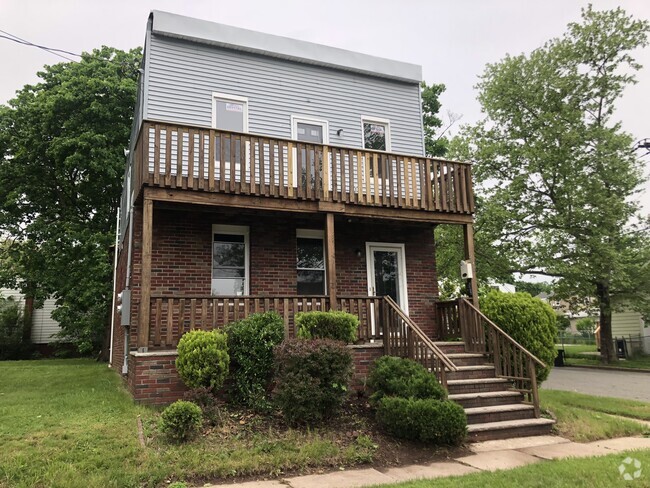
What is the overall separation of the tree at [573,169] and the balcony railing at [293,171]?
10825mm

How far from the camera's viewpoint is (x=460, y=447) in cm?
611

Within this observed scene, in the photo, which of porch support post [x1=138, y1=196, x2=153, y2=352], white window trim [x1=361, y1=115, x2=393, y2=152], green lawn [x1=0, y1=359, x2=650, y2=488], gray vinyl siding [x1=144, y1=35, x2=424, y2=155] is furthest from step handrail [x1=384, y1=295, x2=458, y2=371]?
gray vinyl siding [x1=144, y1=35, x2=424, y2=155]

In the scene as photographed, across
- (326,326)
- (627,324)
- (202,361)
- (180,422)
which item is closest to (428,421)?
(326,326)

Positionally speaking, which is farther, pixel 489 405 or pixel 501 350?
pixel 501 350

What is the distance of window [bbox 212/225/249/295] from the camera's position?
31.6 feet

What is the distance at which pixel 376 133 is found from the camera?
12125mm

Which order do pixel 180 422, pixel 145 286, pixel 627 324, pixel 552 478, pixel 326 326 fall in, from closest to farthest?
pixel 552 478 → pixel 180 422 → pixel 145 286 → pixel 326 326 → pixel 627 324

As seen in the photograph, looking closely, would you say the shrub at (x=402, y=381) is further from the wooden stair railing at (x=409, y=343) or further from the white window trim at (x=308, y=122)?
the white window trim at (x=308, y=122)

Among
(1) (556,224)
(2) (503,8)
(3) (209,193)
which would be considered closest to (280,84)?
(3) (209,193)

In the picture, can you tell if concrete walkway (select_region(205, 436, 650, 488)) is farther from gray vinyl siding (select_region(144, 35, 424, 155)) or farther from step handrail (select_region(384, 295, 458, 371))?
gray vinyl siding (select_region(144, 35, 424, 155))

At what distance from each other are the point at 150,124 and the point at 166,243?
2244mm

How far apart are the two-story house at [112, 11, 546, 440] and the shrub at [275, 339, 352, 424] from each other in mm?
1584

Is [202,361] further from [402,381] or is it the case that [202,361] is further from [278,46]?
[278,46]

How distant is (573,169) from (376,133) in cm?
1155
